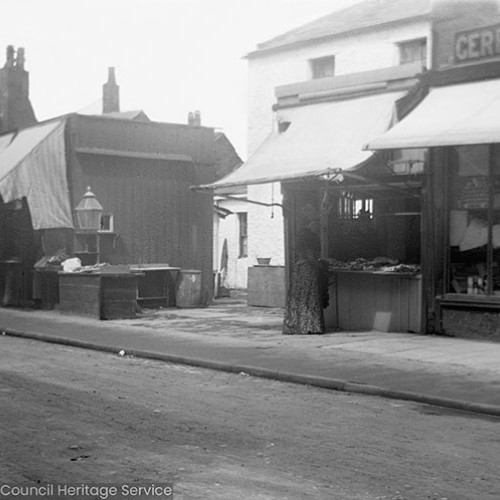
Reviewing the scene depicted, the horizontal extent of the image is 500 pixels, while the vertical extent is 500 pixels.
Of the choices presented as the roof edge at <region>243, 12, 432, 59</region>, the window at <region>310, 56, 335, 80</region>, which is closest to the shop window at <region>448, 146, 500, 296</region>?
the roof edge at <region>243, 12, 432, 59</region>

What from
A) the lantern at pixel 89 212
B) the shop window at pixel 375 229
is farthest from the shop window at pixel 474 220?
the lantern at pixel 89 212

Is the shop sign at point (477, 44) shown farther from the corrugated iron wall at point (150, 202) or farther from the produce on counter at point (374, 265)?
the corrugated iron wall at point (150, 202)

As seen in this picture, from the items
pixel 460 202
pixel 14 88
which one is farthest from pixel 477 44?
pixel 14 88

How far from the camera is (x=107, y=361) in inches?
501

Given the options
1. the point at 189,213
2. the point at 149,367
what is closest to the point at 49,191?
the point at 189,213

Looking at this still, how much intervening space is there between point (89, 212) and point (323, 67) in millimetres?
13724

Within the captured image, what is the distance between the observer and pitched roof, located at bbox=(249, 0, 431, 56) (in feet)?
95.9

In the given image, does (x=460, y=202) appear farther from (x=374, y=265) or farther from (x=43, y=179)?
(x=43, y=179)

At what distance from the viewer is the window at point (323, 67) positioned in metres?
31.5

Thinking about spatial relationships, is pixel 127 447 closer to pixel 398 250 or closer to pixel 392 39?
pixel 398 250

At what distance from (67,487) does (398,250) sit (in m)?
11.3

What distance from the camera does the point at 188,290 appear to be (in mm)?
22578

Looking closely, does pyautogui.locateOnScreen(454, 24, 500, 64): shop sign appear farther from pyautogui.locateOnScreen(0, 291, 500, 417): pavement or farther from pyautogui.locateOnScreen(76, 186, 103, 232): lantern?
pyautogui.locateOnScreen(76, 186, 103, 232): lantern

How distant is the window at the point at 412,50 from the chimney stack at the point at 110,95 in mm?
20176
